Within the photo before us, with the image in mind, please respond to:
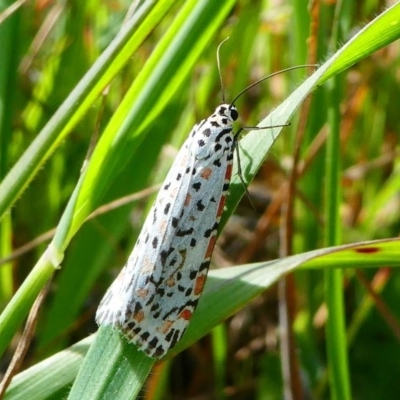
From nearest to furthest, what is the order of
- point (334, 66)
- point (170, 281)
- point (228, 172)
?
point (334, 66), point (170, 281), point (228, 172)

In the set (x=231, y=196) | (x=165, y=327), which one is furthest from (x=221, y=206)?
(x=165, y=327)

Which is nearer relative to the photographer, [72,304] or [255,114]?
[72,304]

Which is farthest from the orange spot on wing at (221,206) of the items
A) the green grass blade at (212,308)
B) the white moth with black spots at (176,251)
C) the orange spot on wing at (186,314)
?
the orange spot on wing at (186,314)

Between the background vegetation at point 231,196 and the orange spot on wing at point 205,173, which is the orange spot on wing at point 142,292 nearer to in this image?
the background vegetation at point 231,196

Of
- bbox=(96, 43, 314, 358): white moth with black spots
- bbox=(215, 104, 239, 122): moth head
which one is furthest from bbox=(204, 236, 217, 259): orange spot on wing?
bbox=(215, 104, 239, 122): moth head

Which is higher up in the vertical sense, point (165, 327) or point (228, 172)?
point (228, 172)

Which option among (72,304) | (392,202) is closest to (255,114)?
(392,202)

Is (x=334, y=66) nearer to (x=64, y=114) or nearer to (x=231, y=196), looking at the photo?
(x=231, y=196)

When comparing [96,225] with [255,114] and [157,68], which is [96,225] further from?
[255,114]
